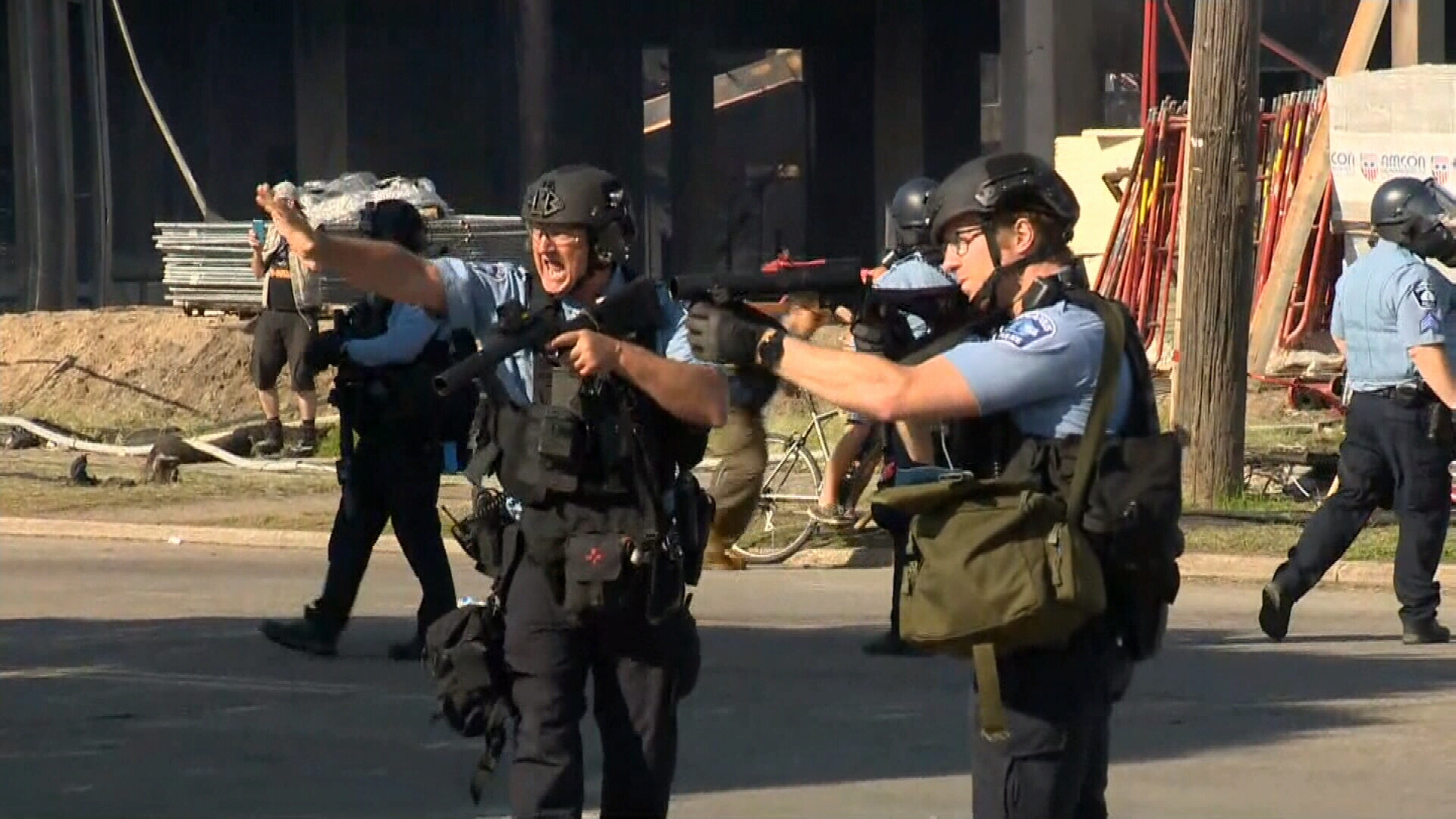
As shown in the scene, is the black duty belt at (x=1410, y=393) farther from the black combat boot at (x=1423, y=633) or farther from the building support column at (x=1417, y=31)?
the building support column at (x=1417, y=31)

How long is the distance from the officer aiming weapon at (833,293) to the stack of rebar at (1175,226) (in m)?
14.3

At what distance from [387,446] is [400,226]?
1.01 metres

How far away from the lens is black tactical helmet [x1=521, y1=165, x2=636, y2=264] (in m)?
5.69

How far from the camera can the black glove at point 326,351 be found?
9.90 metres

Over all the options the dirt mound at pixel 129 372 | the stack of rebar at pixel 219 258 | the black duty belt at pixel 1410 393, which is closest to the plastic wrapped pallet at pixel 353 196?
the stack of rebar at pixel 219 258

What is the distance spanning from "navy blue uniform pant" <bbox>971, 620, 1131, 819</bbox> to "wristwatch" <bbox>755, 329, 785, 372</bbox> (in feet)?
2.34

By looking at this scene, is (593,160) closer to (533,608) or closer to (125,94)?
(125,94)

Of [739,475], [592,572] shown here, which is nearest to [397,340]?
[739,475]

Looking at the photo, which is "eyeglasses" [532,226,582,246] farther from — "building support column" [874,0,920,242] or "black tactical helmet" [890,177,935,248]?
"building support column" [874,0,920,242]

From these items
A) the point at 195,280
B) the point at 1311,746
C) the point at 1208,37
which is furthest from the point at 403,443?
the point at 195,280

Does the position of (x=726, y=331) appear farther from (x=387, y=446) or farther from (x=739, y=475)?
(x=739, y=475)

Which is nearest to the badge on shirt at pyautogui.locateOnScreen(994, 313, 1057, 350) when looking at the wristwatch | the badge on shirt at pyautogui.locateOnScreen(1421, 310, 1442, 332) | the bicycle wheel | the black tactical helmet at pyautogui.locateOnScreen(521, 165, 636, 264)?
the wristwatch

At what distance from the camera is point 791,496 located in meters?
14.0

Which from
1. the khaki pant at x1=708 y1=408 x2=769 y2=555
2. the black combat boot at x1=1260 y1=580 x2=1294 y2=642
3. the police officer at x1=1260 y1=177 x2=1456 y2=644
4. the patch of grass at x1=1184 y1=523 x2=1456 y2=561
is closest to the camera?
the police officer at x1=1260 y1=177 x2=1456 y2=644
